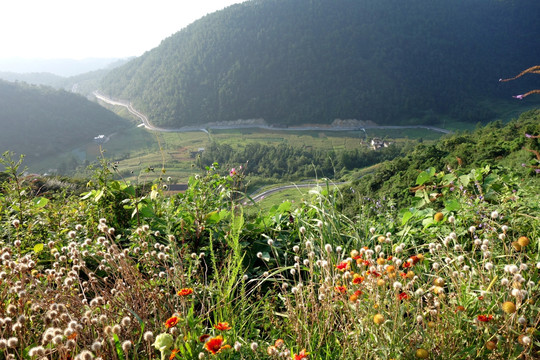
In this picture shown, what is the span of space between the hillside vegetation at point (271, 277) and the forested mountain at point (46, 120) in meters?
88.8

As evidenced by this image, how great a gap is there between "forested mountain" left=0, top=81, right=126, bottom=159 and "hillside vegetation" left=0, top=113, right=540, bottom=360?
3498 inches

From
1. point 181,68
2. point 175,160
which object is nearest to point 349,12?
point 181,68

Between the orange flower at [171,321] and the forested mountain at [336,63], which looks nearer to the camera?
the orange flower at [171,321]

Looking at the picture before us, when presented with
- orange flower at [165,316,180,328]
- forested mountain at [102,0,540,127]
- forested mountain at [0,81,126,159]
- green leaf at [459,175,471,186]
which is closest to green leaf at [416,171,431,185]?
green leaf at [459,175,471,186]

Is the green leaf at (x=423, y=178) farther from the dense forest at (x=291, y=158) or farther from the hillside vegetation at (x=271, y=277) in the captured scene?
the dense forest at (x=291, y=158)

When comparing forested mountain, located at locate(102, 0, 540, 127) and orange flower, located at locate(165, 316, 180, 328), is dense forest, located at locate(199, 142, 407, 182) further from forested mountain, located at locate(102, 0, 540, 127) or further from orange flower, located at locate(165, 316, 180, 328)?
orange flower, located at locate(165, 316, 180, 328)

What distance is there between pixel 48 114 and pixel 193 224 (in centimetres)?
10542

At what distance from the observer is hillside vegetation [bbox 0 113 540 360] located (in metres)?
1.65

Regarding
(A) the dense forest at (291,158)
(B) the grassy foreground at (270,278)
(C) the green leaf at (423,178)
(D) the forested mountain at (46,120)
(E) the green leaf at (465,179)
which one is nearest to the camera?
(B) the grassy foreground at (270,278)

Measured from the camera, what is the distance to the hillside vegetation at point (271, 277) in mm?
1653

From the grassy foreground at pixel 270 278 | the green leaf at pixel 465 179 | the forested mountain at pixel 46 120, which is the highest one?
the forested mountain at pixel 46 120

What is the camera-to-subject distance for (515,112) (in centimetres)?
9625

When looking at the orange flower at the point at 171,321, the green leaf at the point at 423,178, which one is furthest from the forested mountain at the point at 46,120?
the orange flower at the point at 171,321

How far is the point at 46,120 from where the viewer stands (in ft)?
293
